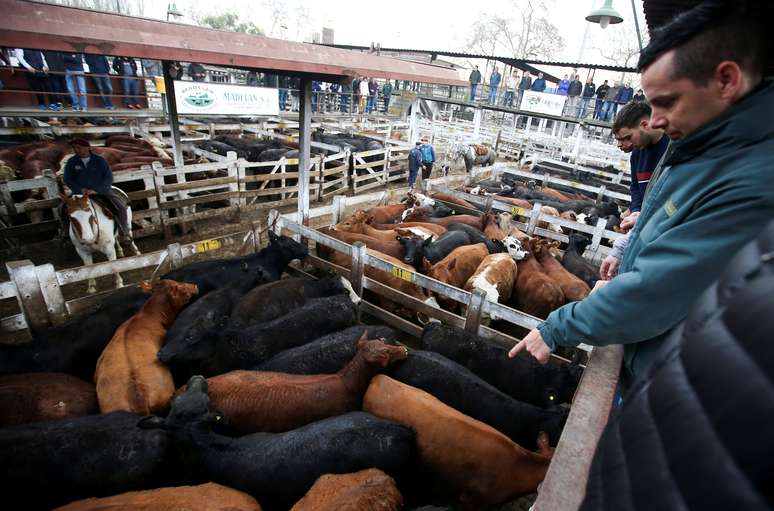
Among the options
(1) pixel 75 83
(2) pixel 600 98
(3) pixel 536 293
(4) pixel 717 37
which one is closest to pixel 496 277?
(3) pixel 536 293

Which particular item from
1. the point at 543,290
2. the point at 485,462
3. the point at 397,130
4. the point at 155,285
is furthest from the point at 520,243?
the point at 397,130

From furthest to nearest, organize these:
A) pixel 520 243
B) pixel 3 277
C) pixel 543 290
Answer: pixel 520 243 → pixel 3 277 → pixel 543 290

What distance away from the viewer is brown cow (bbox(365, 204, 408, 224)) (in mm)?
9102

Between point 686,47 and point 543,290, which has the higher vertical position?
point 686,47

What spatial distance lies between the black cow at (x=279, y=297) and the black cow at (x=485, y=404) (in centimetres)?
206

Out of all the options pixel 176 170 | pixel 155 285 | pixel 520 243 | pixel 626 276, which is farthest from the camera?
pixel 176 170

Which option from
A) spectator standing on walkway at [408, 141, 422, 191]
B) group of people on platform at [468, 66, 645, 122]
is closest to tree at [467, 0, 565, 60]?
group of people on platform at [468, 66, 645, 122]

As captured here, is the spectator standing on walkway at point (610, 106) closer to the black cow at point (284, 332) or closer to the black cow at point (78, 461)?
the black cow at point (284, 332)

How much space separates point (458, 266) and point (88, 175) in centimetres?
681

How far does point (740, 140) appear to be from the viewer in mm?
1428

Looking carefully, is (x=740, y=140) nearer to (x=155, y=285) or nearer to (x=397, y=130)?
(x=155, y=285)

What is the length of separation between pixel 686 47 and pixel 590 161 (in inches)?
749

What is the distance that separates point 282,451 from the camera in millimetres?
3164

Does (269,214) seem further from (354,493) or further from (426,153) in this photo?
(426,153)
